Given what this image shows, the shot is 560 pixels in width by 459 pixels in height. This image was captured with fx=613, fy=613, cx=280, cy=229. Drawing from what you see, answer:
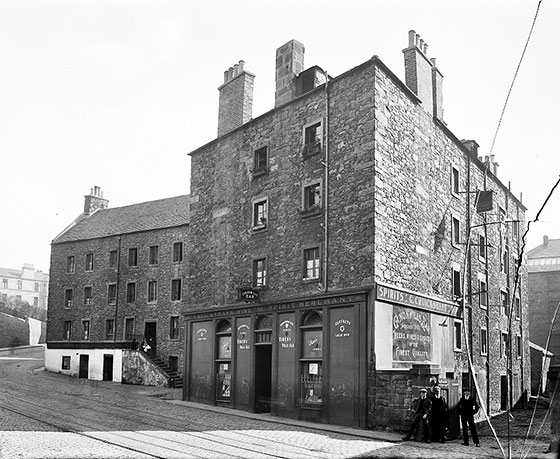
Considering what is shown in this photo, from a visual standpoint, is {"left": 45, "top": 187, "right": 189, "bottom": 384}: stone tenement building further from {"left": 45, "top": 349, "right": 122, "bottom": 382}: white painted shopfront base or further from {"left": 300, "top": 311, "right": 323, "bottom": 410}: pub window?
{"left": 300, "top": 311, "right": 323, "bottom": 410}: pub window

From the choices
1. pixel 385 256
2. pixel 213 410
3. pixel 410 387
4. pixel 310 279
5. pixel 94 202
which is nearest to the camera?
pixel 410 387

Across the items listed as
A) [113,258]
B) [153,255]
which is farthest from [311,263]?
[113,258]

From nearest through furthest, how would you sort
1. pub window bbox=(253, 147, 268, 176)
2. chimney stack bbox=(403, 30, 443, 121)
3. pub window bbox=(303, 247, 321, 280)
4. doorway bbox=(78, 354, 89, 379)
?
pub window bbox=(303, 247, 321, 280) < chimney stack bbox=(403, 30, 443, 121) < pub window bbox=(253, 147, 268, 176) < doorway bbox=(78, 354, 89, 379)

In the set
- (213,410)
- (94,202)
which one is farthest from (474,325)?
(94,202)

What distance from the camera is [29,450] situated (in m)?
13.0

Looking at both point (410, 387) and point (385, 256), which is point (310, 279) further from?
point (410, 387)

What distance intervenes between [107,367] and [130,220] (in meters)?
11.3

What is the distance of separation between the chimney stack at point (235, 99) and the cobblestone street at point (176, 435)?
1218cm

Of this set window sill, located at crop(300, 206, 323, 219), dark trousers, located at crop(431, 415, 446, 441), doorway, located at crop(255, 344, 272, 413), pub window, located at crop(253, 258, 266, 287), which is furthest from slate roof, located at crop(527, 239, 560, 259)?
dark trousers, located at crop(431, 415, 446, 441)

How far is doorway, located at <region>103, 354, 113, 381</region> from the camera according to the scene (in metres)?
38.2

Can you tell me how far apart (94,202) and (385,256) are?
3787 cm

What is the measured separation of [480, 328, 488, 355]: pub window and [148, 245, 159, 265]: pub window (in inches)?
848

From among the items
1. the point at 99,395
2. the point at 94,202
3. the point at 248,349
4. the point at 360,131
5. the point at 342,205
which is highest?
the point at 94,202

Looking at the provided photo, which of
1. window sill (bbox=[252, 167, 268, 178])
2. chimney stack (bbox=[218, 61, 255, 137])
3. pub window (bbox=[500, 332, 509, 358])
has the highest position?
chimney stack (bbox=[218, 61, 255, 137])
